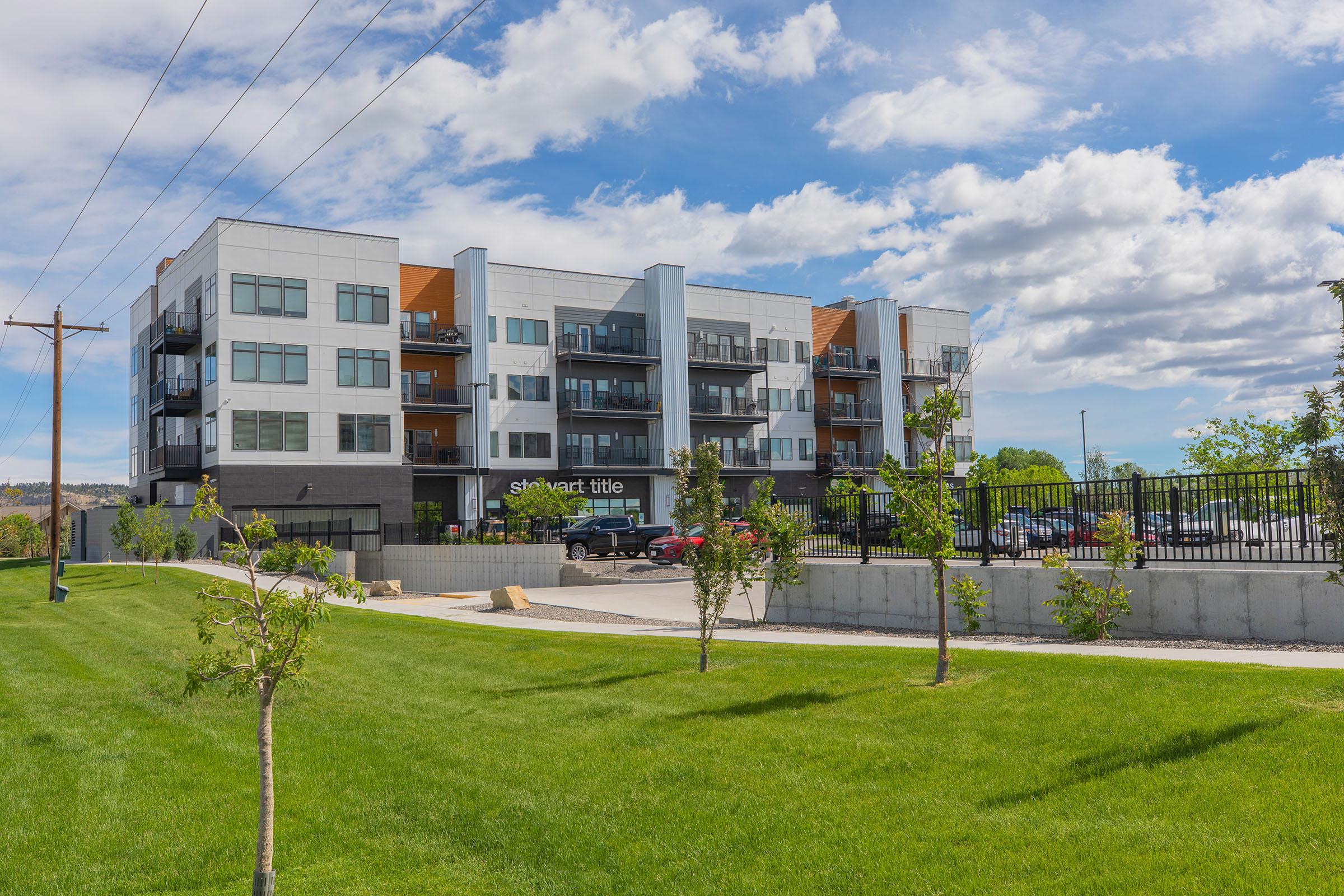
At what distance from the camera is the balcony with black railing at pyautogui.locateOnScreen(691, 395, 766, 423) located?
203 feet

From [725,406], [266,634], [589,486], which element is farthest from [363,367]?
[266,634]

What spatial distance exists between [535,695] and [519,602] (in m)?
13.5

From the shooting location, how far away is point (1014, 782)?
7.13 m

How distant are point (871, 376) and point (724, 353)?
12.7m

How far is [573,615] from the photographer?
74.7 feet

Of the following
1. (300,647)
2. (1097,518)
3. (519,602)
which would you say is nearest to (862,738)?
(300,647)

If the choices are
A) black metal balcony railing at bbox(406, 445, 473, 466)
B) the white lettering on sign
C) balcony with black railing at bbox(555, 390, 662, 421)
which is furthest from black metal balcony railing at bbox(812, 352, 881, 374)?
black metal balcony railing at bbox(406, 445, 473, 466)

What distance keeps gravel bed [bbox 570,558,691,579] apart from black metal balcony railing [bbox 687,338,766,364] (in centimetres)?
2433

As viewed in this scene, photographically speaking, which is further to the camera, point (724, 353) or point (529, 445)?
point (724, 353)

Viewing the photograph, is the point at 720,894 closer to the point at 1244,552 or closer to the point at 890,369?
the point at 1244,552

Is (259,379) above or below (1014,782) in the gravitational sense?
above

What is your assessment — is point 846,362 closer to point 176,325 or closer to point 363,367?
point 363,367

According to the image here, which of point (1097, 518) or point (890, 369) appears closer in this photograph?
point (1097, 518)

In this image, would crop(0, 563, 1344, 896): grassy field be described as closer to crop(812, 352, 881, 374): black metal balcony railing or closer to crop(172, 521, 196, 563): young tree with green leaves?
crop(172, 521, 196, 563): young tree with green leaves
